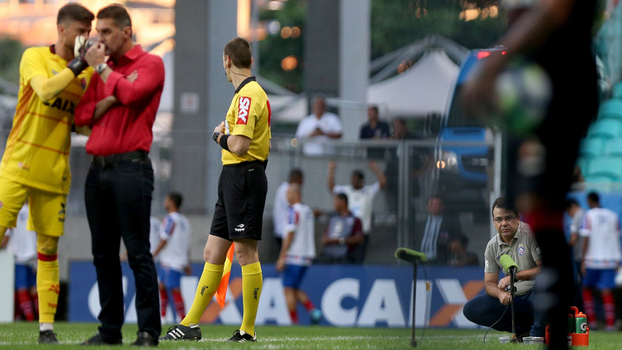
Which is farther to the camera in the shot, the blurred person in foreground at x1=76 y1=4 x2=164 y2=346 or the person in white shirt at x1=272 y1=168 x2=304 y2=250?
the person in white shirt at x1=272 y1=168 x2=304 y2=250

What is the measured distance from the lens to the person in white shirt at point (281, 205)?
544 inches

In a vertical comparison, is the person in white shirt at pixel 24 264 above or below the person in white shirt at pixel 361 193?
below

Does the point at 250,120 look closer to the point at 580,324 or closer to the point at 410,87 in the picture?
the point at 580,324

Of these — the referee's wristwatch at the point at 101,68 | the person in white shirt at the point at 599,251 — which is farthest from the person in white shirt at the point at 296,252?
the referee's wristwatch at the point at 101,68

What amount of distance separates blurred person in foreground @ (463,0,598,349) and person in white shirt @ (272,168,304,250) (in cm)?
1038

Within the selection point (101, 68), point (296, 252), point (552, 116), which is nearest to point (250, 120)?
point (101, 68)

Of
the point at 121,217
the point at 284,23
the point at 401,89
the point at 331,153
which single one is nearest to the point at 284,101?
the point at 401,89

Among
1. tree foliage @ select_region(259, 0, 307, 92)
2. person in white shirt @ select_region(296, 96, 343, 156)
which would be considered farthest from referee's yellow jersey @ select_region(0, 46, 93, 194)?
tree foliage @ select_region(259, 0, 307, 92)

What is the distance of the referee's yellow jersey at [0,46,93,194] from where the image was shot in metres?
5.94

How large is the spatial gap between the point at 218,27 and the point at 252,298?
10305 mm

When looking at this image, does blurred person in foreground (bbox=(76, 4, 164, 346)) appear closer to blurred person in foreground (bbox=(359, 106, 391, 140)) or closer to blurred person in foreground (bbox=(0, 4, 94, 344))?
blurred person in foreground (bbox=(0, 4, 94, 344))

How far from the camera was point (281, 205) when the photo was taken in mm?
13984

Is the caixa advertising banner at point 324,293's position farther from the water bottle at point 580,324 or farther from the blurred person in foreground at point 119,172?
the blurred person in foreground at point 119,172

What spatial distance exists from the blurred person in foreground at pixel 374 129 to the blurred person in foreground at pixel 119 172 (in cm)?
947
